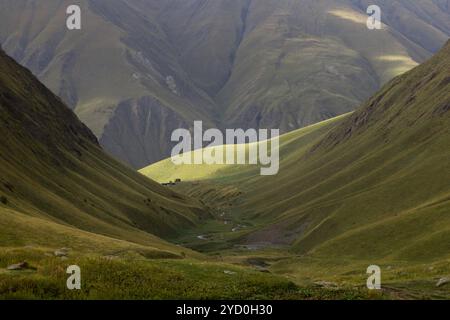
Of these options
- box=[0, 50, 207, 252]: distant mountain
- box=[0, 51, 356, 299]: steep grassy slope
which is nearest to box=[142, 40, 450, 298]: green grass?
box=[0, 51, 356, 299]: steep grassy slope

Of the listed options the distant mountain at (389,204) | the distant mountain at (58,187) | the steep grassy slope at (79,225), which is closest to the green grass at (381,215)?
the distant mountain at (389,204)

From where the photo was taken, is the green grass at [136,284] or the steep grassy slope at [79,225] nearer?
the green grass at [136,284]

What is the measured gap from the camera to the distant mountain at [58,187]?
229ft

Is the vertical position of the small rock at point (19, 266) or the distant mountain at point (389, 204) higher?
the distant mountain at point (389, 204)

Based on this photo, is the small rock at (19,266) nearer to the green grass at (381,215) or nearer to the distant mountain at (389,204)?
the green grass at (381,215)

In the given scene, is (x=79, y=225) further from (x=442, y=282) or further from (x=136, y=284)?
(x=442, y=282)

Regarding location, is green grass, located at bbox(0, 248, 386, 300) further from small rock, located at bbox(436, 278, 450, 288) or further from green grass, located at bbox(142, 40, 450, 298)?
green grass, located at bbox(142, 40, 450, 298)

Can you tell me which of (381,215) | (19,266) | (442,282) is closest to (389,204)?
(381,215)

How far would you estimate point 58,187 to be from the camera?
12062cm

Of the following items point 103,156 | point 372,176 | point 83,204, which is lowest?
point 83,204

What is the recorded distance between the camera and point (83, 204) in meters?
122
